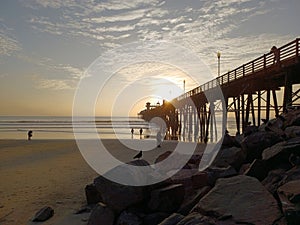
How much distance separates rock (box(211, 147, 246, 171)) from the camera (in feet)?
25.6

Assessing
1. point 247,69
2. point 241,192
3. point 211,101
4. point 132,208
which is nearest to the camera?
point 241,192

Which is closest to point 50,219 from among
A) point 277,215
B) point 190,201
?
point 190,201

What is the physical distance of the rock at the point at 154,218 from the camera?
6137 millimetres

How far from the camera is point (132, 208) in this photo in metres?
6.53

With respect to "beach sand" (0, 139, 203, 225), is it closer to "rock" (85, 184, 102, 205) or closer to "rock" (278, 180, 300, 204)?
"rock" (85, 184, 102, 205)

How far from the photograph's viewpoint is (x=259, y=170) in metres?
6.42

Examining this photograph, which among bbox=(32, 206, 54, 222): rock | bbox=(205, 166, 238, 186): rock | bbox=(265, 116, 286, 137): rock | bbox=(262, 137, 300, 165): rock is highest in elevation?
bbox=(265, 116, 286, 137): rock

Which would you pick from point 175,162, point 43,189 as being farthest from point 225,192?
point 43,189

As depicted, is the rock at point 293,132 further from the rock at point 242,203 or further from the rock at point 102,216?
the rock at point 102,216

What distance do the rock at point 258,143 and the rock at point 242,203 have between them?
2027 mm

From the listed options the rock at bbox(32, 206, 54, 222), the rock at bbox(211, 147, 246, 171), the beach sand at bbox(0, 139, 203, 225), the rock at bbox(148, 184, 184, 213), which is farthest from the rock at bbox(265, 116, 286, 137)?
the rock at bbox(32, 206, 54, 222)

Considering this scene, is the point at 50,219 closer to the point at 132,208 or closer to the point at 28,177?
the point at 132,208

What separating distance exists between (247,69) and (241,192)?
1524 centimetres

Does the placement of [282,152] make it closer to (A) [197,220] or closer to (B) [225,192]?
(B) [225,192]
